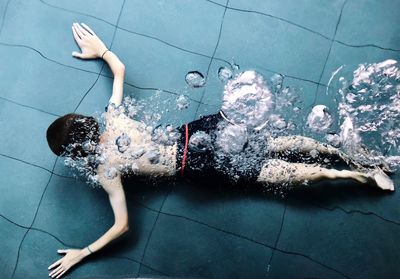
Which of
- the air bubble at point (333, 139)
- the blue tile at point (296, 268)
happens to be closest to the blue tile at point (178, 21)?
the air bubble at point (333, 139)

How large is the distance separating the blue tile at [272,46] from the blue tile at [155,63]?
0.14 meters

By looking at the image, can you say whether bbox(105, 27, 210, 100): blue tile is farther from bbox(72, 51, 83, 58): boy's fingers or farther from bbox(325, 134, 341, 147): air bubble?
bbox(325, 134, 341, 147): air bubble

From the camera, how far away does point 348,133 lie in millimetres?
1873

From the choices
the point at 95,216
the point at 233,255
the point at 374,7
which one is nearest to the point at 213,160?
the point at 233,255

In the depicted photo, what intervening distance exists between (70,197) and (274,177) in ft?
2.52

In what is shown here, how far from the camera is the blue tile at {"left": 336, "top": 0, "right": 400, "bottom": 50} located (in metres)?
2.00

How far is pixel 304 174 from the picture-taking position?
1796 millimetres

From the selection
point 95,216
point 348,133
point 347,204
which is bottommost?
point 95,216

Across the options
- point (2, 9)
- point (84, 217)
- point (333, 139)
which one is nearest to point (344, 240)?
point (333, 139)

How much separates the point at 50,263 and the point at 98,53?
822 mm

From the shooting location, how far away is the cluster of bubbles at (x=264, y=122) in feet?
5.83

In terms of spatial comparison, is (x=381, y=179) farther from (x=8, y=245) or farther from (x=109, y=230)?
(x=8, y=245)

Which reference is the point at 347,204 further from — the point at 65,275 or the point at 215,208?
the point at 65,275

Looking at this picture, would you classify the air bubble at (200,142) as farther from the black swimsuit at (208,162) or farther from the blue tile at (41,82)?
the blue tile at (41,82)
